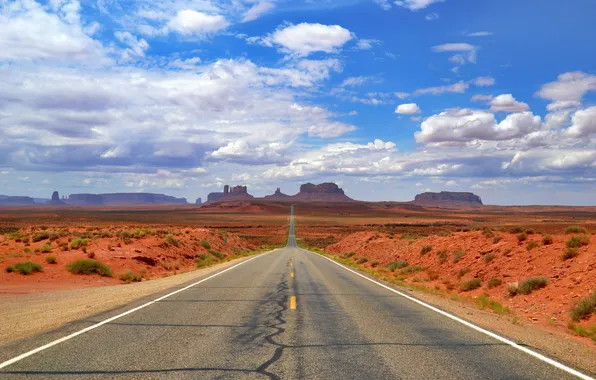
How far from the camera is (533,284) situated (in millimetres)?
14609

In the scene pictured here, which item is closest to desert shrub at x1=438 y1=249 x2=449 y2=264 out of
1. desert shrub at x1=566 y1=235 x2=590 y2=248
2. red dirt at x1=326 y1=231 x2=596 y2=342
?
red dirt at x1=326 y1=231 x2=596 y2=342

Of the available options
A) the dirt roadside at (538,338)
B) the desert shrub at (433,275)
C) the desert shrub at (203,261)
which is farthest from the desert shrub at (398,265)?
the dirt roadside at (538,338)

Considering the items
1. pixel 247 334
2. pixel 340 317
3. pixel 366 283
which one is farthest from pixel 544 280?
pixel 247 334

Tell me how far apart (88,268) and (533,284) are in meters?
19.7

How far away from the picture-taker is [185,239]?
41.0 m

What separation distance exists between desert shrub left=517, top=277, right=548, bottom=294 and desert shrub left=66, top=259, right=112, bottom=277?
61.3ft

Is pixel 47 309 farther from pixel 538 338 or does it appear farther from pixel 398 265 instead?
pixel 398 265

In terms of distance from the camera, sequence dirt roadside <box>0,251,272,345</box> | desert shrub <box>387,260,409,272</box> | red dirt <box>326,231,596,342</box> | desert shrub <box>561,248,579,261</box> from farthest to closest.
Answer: desert shrub <box>387,260,409,272</box> < desert shrub <box>561,248,579,261</box> < red dirt <box>326,231,596,342</box> < dirt roadside <box>0,251,272,345</box>

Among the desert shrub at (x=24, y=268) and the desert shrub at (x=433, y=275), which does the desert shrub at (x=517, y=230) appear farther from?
the desert shrub at (x=24, y=268)

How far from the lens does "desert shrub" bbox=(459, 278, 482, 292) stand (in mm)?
17547

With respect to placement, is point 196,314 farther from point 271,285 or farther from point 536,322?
point 536,322

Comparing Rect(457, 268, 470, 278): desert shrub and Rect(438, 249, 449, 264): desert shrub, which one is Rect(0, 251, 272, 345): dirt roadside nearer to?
Rect(457, 268, 470, 278): desert shrub

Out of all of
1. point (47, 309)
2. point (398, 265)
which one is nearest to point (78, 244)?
point (47, 309)

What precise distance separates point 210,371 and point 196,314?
4614mm
